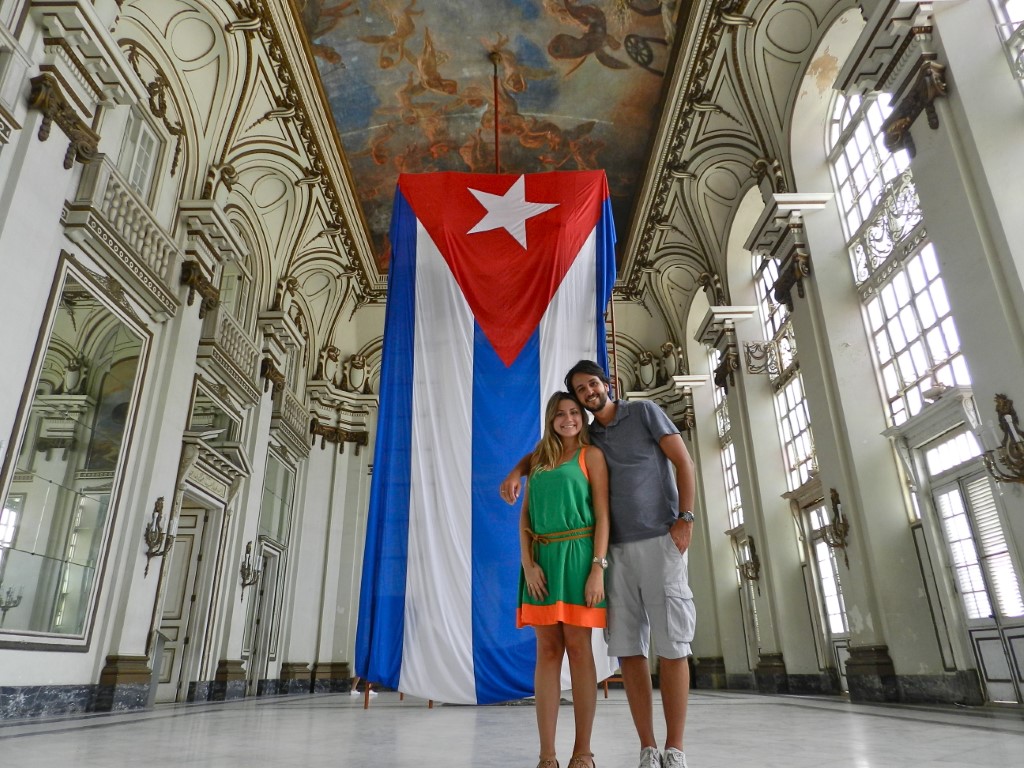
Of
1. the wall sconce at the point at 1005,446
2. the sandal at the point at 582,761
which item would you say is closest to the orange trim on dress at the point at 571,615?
the sandal at the point at 582,761

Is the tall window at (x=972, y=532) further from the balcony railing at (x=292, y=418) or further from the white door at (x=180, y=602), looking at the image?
the balcony railing at (x=292, y=418)

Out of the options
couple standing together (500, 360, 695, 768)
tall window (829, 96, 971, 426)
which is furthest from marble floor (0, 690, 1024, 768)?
tall window (829, 96, 971, 426)

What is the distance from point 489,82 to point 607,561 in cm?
1010

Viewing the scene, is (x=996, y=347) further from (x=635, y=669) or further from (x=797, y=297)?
(x=635, y=669)

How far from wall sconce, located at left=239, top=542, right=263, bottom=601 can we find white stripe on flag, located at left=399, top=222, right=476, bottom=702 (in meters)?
7.06

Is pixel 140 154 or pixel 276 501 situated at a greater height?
pixel 140 154

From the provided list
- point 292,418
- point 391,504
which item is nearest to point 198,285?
point 292,418

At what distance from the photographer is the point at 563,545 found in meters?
2.44

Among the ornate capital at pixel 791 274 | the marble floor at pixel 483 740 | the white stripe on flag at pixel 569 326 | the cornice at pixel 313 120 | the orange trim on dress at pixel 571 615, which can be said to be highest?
the cornice at pixel 313 120

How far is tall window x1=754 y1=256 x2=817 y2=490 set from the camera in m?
9.52

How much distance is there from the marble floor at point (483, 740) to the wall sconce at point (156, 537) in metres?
2.13

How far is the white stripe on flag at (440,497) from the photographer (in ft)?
12.1

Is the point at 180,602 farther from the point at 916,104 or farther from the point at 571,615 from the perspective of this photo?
the point at 916,104

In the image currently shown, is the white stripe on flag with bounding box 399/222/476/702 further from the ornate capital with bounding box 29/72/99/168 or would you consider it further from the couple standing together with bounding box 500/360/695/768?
the ornate capital with bounding box 29/72/99/168
